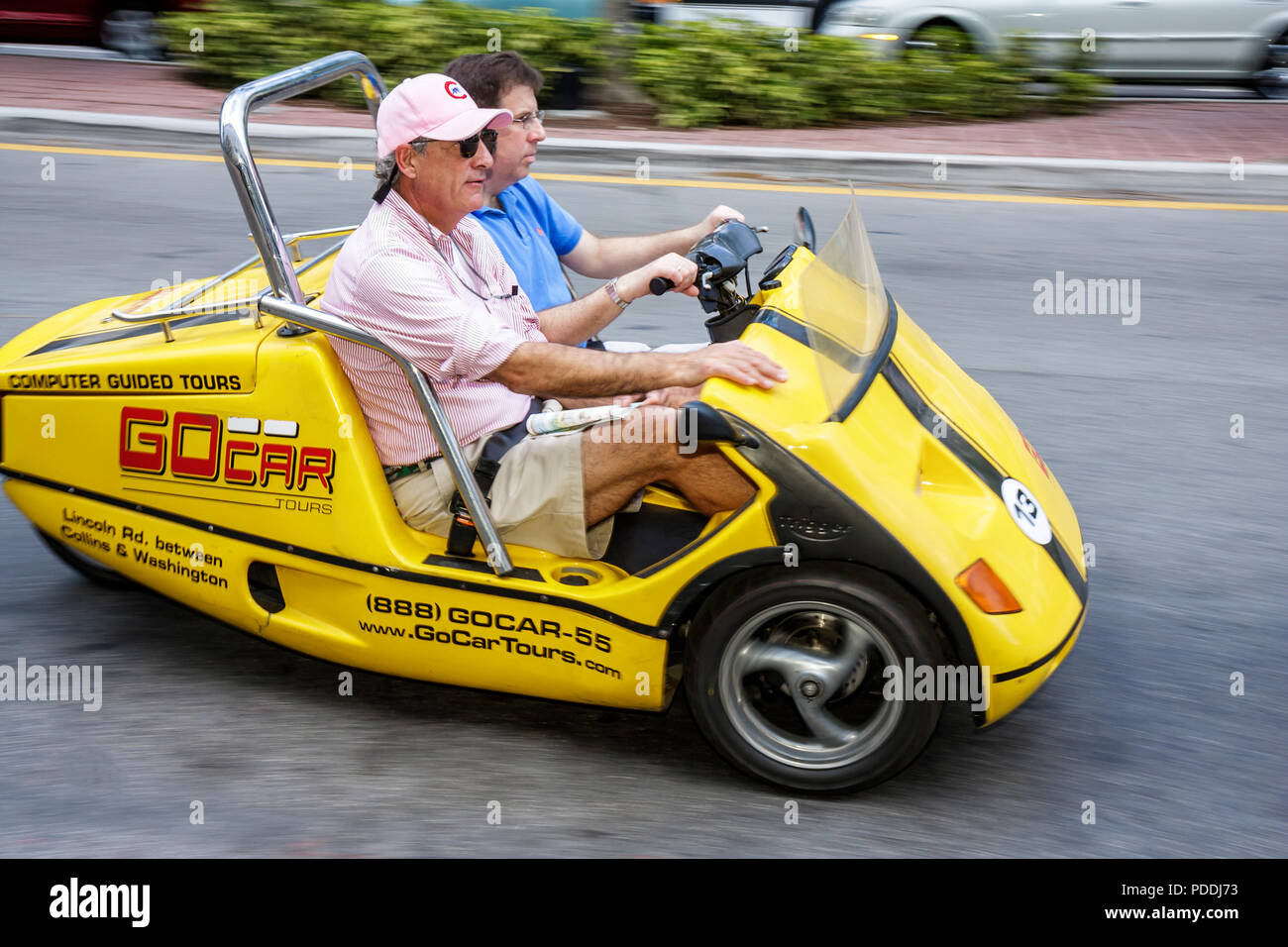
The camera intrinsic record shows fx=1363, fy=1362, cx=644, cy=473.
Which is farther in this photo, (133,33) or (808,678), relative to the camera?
(133,33)

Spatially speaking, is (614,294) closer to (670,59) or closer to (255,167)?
(255,167)

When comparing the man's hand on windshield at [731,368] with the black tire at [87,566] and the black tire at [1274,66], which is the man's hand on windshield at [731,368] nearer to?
the black tire at [87,566]

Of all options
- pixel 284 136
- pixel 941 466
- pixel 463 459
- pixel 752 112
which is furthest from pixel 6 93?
pixel 941 466

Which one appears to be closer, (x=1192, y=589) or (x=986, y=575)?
(x=986, y=575)

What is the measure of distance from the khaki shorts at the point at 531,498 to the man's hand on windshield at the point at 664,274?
1.47 ft

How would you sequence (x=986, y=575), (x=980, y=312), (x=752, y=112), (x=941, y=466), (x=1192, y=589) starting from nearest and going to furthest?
(x=986, y=575) < (x=941, y=466) < (x=1192, y=589) < (x=980, y=312) < (x=752, y=112)

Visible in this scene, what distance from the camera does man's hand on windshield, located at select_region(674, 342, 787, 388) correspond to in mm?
3096

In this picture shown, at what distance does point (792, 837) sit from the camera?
10.1 feet

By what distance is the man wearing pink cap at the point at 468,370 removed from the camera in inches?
125

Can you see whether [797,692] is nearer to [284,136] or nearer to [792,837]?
[792,837]

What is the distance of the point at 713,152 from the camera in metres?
8.74

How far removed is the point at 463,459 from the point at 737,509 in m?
0.67

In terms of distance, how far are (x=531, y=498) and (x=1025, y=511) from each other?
46.6 inches

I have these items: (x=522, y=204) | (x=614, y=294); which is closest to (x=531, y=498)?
(x=614, y=294)
